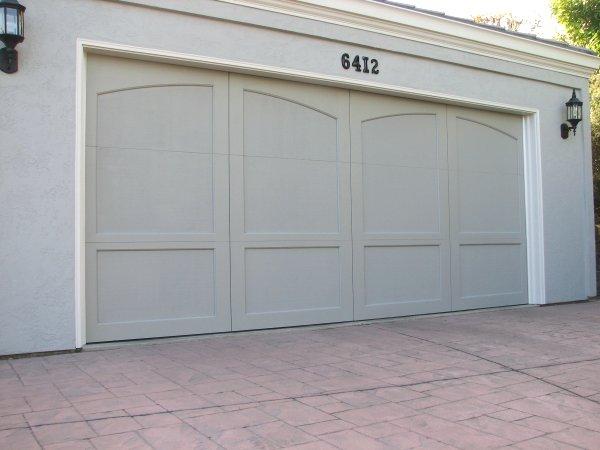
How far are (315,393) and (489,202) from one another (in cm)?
→ 492

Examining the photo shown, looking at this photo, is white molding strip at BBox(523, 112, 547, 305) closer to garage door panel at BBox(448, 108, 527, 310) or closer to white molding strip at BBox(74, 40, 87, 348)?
garage door panel at BBox(448, 108, 527, 310)

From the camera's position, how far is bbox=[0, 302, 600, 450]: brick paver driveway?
330 centimetres

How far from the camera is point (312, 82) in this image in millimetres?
6805

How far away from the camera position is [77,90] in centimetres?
538

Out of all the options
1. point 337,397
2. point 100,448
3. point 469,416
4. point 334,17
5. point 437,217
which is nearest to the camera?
point 100,448

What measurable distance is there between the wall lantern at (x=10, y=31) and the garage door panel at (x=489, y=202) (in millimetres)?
5263

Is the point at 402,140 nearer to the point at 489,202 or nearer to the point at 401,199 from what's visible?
the point at 401,199

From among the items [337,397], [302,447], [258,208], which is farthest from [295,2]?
[302,447]

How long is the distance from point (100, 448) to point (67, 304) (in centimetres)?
246

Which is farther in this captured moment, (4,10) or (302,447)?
(4,10)

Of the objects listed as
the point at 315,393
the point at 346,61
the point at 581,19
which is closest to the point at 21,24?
the point at 346,61

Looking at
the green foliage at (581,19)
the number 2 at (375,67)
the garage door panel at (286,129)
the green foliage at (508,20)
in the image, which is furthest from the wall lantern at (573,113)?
the green foliage at (508,20)

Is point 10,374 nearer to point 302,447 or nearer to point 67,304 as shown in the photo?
point 67,304

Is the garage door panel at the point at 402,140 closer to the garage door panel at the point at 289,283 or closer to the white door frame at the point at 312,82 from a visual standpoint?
the white door frame at the point at 312,82
